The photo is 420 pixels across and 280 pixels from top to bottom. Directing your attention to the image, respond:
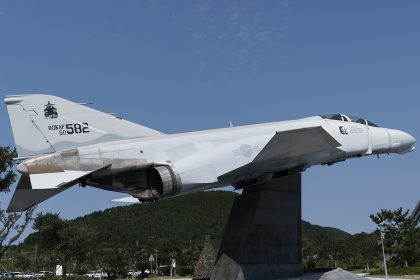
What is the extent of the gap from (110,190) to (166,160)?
216 centimetres

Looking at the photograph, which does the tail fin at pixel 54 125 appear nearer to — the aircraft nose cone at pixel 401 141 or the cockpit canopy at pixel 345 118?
the cockpit canopy at pixel 345 118

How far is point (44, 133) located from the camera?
14.9m

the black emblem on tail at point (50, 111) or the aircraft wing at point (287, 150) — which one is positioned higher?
the black emblem on tail at point (50, 111)

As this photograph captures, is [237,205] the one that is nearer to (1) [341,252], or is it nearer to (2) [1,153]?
(2) [1,153]

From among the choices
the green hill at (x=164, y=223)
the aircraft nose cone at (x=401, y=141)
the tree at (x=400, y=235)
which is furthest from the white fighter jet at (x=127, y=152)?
the green hill at (x=164, y=223)

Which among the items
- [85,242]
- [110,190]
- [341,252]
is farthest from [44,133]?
[341,252]

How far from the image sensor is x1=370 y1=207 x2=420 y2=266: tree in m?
58.0

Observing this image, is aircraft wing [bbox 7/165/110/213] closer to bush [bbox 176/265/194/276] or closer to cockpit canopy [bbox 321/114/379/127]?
cockpit canopy [bbox 321/114/379/127]

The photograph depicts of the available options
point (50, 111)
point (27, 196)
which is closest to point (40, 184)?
point (27, 196)

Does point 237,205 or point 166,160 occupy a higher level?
point 166,160

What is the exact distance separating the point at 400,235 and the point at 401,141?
42.0 m

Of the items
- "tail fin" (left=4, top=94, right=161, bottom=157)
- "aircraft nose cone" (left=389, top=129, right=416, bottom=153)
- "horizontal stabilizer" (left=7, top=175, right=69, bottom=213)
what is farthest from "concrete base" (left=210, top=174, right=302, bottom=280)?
"horizontal stabilizer" (left=7, top=175, right=69, bottom=213)

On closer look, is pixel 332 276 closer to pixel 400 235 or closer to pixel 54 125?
pixel 54 125

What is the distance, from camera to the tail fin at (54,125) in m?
14.7
